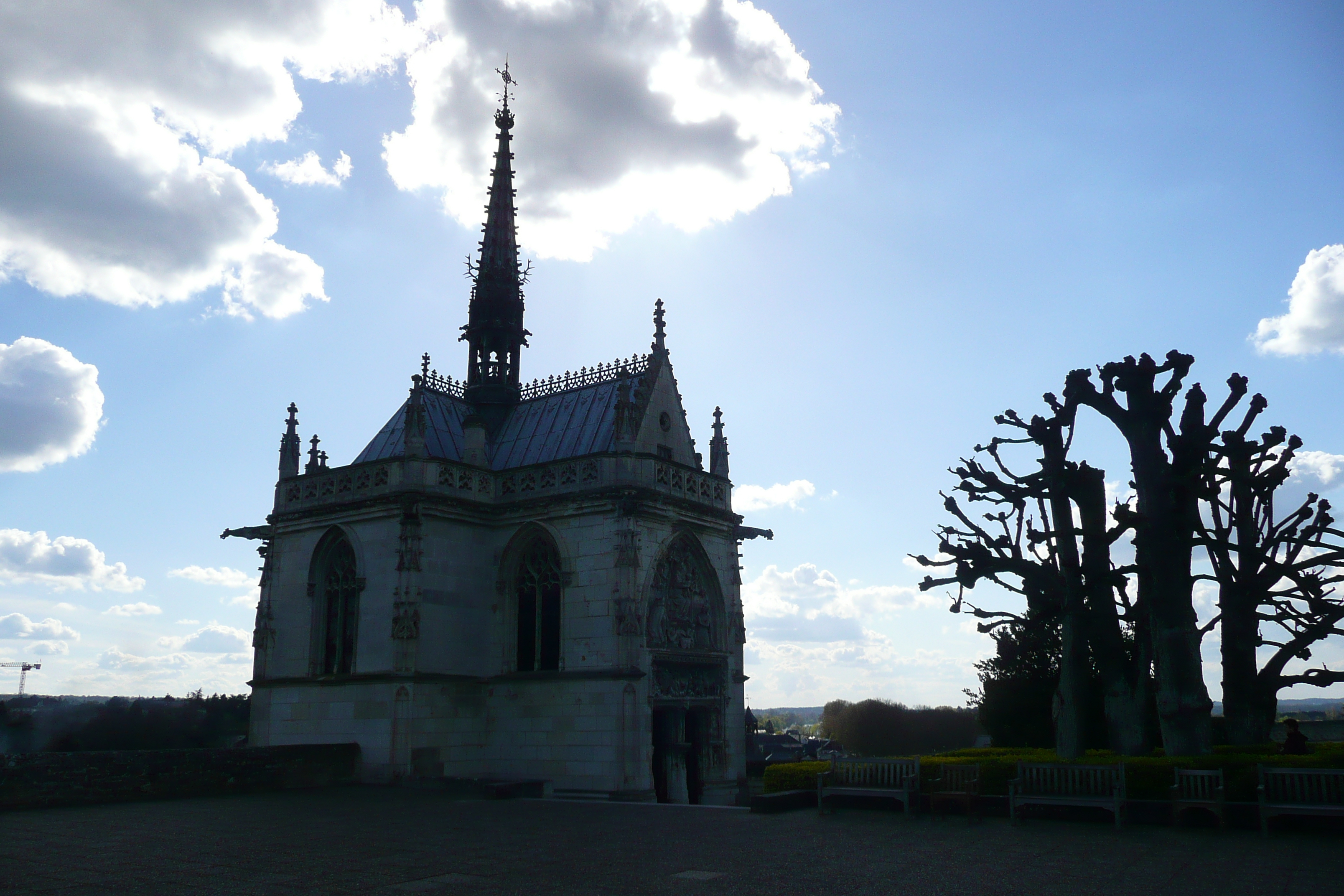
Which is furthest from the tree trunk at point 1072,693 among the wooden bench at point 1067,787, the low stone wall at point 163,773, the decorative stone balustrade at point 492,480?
the low stone wall at point 163,773

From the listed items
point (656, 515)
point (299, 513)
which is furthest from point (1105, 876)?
point (299, 513)

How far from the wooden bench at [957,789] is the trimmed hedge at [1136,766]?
11cm

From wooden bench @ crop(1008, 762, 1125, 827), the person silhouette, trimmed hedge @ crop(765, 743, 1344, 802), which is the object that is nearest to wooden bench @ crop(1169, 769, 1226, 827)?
trimmed hedge @ crop(765, 743, 1344, 802)

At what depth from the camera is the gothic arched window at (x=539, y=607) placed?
30625 millimetres

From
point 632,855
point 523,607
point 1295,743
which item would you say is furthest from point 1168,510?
point 523,607

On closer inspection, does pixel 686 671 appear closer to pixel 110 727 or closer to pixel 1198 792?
pixel 1198 792

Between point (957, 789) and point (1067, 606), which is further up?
point (1067, 606)

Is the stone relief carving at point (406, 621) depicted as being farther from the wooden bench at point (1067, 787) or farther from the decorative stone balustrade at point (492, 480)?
the wooden bench at point (1067, 787)

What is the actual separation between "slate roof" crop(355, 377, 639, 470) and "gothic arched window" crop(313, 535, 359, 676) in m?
3.21

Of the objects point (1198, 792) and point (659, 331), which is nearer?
point (1198, 792)

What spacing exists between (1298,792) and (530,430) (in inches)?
993

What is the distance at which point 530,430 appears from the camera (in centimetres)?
3588

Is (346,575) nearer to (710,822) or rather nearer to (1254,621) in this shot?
(710,822)

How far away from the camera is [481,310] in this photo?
129 feet
